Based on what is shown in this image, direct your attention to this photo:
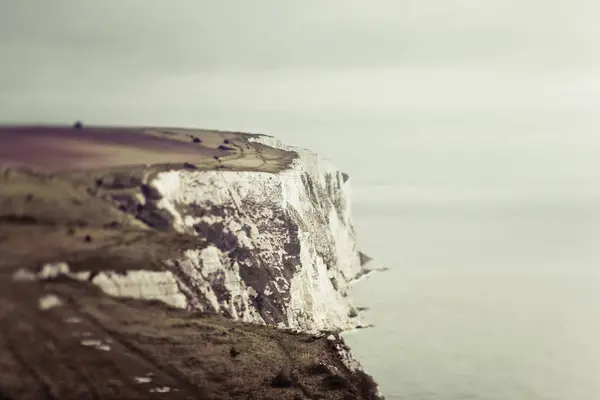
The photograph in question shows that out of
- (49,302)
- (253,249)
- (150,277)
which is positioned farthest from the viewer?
(253,249)

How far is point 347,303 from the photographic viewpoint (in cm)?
5381

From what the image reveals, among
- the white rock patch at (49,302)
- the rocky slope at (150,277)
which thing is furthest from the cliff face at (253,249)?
the white rock patch at (49,302)

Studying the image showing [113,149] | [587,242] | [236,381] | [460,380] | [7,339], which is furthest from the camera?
[587,242]

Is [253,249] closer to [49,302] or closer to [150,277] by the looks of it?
[150,277]

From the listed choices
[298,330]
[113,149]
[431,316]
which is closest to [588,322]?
[431,316]

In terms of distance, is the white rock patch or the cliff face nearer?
the white rock patch

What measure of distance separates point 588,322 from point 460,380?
21.9 metres

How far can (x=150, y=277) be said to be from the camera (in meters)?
26.2

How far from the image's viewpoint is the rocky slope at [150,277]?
71.9 ft

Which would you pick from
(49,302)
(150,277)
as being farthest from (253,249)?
(49,302)

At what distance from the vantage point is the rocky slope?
21.9m

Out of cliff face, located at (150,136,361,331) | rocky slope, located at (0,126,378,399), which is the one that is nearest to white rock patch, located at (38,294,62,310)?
rocky slope, located at (0,126,378,399)

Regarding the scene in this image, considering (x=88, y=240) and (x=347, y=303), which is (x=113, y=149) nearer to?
(x=88, y=240)

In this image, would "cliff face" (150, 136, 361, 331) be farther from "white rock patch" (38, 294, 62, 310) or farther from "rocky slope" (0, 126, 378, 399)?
"white rock patch" (38, 294, 62, 310)
